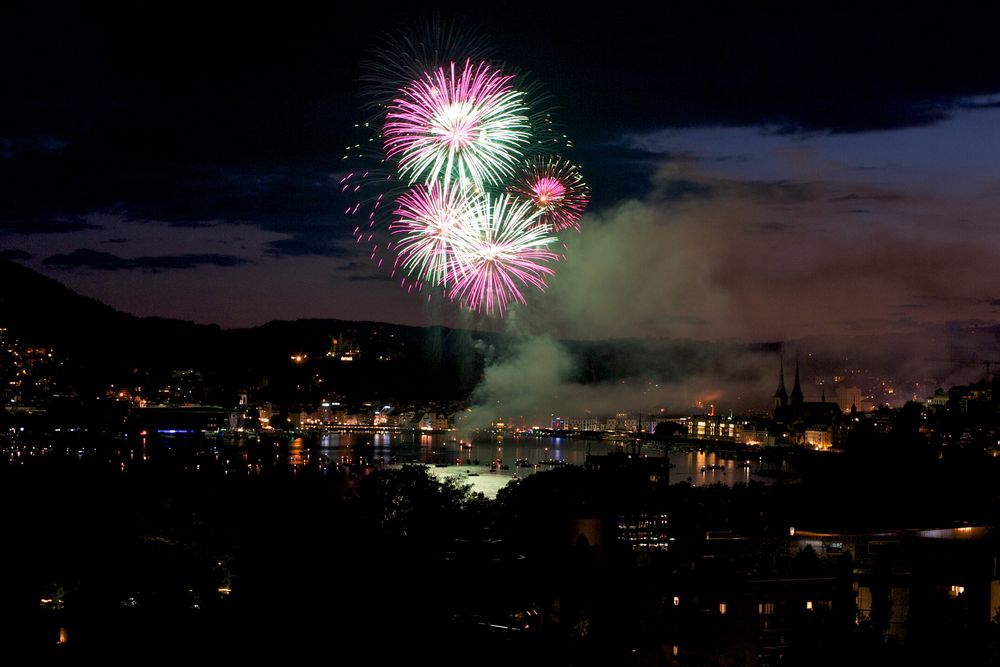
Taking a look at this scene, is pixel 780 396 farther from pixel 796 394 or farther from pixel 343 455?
pixel 343 455

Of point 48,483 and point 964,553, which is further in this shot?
point 48,483

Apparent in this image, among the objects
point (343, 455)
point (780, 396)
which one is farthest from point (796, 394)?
point (343, 455)

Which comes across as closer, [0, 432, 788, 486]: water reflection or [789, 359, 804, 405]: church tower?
[0, 432, 788, 486]: water reflection

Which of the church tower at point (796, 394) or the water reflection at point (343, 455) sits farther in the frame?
the church tower at point (796, 394)

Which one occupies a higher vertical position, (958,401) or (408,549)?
(958,401)

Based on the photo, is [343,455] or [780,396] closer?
[343,455]

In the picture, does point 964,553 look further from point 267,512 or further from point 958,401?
point 958,401

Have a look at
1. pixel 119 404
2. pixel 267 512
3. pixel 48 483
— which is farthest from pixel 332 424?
pixel 267 512

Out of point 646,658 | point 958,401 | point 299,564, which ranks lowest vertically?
point 646,658

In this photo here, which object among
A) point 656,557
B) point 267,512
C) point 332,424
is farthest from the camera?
point 332,424

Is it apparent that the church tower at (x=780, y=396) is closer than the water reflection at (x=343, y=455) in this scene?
No

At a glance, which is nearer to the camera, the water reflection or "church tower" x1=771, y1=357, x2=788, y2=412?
the water reflection
